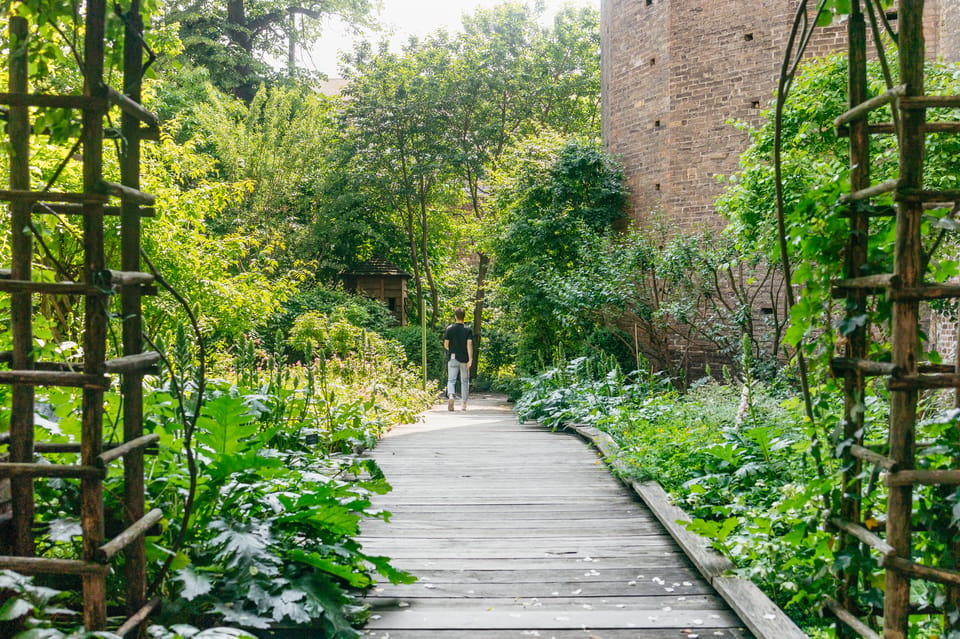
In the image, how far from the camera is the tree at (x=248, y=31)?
22.4 metres

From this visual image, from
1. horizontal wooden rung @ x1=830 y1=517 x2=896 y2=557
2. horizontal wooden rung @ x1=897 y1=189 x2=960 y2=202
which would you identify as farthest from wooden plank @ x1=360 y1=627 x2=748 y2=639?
horizontal wooden rung @ x1=897 y1=189 x2=960 y2=202

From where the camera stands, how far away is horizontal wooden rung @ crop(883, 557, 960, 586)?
6.09 feet

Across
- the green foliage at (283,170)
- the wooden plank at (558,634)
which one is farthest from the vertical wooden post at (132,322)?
the green foliage at (283,170)

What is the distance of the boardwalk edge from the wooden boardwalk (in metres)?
0.07

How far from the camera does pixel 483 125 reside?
68.8 ft

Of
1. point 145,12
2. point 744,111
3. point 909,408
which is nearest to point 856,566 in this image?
point 909,408

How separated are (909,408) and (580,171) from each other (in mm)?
13354

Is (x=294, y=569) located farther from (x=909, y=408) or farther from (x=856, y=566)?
(x=909, y=408)

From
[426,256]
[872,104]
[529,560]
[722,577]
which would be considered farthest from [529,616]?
[426,256]

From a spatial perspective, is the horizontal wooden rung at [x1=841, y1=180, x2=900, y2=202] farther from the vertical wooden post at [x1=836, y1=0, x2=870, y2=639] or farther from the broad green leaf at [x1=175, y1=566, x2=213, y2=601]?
the broad green leaf at [x1=175, y1=566, x2=213, y2=601]

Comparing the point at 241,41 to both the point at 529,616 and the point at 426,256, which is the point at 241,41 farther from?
the point at 529,616

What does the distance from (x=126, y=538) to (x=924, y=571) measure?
2.11 metres

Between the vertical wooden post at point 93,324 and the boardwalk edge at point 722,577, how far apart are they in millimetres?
2118

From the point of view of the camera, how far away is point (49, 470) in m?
1.87
